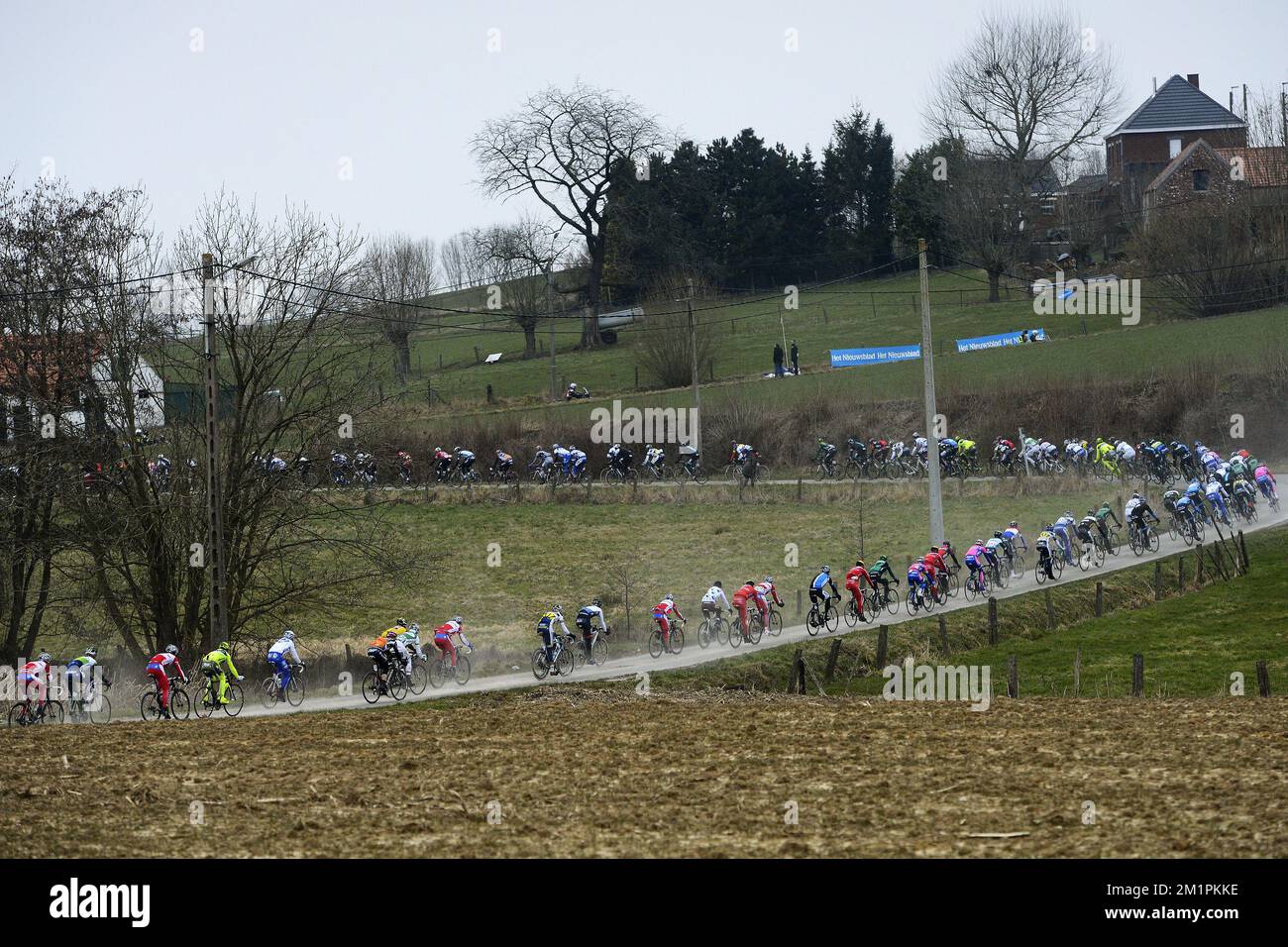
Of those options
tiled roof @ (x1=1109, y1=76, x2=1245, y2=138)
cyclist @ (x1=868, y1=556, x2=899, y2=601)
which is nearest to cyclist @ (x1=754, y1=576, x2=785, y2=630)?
cyclist @ (x1=868, y1=556, x2=899, y2=601)

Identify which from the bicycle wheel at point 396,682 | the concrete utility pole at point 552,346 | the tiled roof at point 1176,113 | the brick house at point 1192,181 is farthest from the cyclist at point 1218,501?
the tiled roof at point 1176,113

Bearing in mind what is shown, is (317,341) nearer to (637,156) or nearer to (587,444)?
(587,444)

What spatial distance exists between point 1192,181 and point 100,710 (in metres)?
77.4

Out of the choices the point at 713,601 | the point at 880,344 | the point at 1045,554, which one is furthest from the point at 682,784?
the point at 880,344

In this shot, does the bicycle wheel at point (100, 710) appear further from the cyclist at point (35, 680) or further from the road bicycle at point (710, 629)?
the road bicycle at point (710, 629)

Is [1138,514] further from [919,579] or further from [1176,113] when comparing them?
[1176,113]

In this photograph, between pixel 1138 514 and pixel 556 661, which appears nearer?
pixel 556 661

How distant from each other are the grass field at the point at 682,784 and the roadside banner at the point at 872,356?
171ft

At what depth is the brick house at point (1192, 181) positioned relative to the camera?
68613 millimetres

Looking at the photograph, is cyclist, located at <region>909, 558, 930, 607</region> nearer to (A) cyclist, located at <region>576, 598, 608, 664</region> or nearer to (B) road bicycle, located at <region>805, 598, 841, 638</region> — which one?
(B) road bicycle, located at <region>805, 598, 841, 638</region>

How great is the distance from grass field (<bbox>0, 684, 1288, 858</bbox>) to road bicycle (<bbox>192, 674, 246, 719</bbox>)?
4001 millimetres

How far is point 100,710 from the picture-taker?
25109 millimetres
